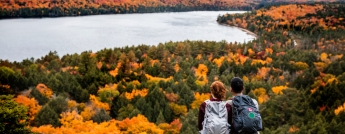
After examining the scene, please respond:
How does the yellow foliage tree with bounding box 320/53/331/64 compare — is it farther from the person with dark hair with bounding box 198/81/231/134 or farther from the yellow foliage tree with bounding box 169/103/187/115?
the person with dark hair with bounding box 198/81/231/134

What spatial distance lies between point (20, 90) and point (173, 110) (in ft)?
77.9

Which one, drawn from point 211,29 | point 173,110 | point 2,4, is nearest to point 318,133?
point 173,110

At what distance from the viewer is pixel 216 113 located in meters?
6.89

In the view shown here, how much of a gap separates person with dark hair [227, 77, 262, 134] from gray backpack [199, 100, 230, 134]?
6.1 inches

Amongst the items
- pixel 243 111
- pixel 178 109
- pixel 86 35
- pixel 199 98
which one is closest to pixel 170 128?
pixel 178 109

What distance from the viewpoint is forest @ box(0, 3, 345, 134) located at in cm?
3850

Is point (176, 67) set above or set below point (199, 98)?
above

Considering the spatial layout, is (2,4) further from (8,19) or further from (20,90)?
(20,90)

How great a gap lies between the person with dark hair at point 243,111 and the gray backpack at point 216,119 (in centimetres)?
15

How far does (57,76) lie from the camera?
5659cm

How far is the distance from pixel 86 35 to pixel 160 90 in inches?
2614

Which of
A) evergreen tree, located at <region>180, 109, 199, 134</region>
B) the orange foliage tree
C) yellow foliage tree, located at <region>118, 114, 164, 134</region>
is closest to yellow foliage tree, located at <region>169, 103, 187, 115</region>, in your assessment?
evergreen tree, located at <region>180, 109, 199, 134</region>

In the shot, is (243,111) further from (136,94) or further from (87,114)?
(136,94)

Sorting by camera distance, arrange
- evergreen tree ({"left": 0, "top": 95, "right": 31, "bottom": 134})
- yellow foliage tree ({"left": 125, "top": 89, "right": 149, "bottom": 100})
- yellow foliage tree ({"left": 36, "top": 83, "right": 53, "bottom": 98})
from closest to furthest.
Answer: evergreen tree ({"left": 0, "top": 95, "right": 31, "bottom": 134}) < yellow foliage tree ({"left": 36, "top": 83, "right": 53, "bottom": 98}) < yellow foliage tree ({"left": 125, "top": 89, "right": 149, "bottom": 100})
